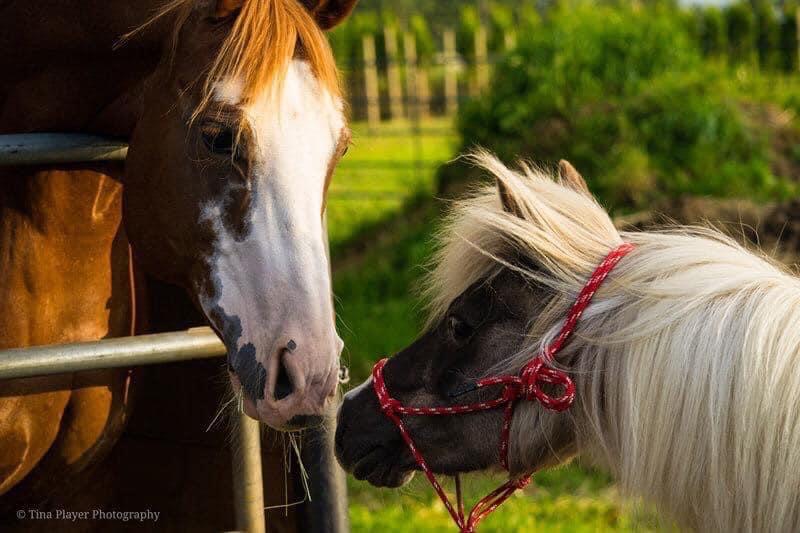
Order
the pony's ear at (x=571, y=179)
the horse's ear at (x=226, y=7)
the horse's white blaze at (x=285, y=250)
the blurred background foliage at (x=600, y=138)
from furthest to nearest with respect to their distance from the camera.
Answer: the blurred background foliage at (x=600, y=138) < the pony's ear at (x=571, y=179) < the horse's ear at (x=226, y=7) < the horse's white blaze at (x=285, y=250)

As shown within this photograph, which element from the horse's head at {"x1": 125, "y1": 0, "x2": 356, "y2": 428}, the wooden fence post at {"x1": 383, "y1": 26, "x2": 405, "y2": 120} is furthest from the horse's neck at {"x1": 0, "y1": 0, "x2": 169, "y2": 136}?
the wooden fence post at {"x1": 383, "y1": 26, "x2": 405, "y2": 120}

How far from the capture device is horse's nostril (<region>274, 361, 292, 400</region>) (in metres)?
2.16

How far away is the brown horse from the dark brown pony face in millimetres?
413

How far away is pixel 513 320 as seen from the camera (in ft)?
8.05

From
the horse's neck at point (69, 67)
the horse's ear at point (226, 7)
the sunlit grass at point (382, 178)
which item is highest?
the horse's ear at point (226, 7)

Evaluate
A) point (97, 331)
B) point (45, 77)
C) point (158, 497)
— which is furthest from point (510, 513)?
point (45, 77)

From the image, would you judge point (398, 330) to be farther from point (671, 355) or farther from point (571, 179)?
point (671, 355)

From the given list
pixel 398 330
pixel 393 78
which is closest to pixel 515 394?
pixel 398 330

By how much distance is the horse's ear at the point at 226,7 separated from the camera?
227cm

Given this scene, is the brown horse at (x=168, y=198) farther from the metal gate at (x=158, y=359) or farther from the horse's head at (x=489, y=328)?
the horse's head at (x=489, y=328)

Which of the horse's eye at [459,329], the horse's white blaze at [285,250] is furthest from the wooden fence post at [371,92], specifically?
the horse's white blaze at [285,250]

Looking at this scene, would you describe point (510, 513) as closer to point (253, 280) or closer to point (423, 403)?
point (423, 403)

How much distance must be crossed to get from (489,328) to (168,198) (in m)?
0.79

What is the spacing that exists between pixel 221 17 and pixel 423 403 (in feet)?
3.29
